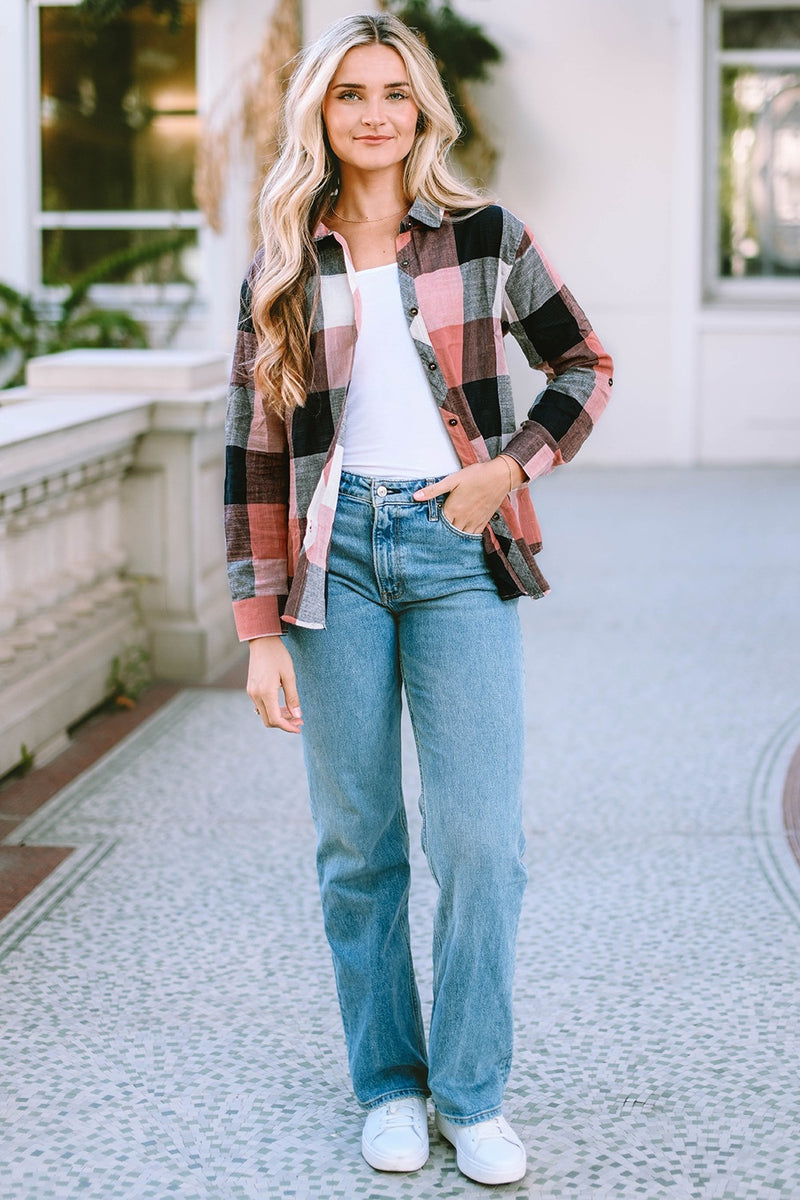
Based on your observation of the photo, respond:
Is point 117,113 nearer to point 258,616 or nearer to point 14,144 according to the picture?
point 14,144

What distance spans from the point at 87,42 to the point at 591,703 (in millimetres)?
8110

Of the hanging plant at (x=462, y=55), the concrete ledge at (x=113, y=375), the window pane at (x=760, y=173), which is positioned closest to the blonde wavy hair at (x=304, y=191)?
the concrete ledge at (x=113, y=375)

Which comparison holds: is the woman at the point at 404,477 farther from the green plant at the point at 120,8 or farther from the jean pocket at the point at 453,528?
the green plant at the point at 120,8

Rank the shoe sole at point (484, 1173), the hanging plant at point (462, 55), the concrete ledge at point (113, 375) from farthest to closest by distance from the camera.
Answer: the hanging plant at point (462, 55) < the concrete ledge at point (113, 375) < the shoe sole at point (484, 1173)

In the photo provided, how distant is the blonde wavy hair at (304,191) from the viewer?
8.06 feet

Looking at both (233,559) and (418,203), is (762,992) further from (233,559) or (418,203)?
(418,203)

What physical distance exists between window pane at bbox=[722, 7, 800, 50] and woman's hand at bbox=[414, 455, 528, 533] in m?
10.4

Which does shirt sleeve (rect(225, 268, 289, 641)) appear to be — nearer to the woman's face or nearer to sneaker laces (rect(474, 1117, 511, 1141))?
the woman's face

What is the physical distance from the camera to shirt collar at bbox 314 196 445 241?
247 cm

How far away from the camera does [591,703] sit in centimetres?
581

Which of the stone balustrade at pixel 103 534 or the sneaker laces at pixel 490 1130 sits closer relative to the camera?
the sneaker laces at pixel 490 1130

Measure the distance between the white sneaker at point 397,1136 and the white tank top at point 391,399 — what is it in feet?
3.46

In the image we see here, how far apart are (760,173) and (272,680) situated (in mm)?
10510

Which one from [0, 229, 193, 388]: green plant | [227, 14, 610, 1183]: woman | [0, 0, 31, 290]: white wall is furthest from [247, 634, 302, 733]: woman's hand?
[0, 0, 31, 290]: white wall
